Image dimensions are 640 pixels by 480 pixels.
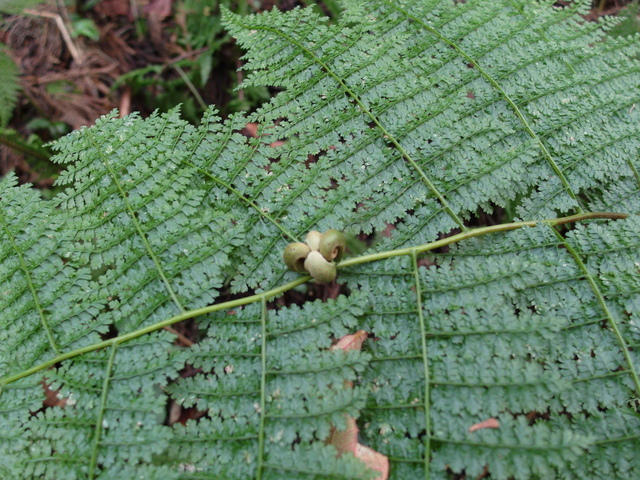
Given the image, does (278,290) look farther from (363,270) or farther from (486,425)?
(486,425)

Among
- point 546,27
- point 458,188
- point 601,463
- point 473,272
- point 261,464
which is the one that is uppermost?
point 546,27

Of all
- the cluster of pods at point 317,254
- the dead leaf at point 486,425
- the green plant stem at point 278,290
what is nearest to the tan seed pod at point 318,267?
the cluster of pods at point 317,254

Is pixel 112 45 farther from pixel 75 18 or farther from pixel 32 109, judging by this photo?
pixel 32 109

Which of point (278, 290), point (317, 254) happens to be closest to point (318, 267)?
point (317, 254)

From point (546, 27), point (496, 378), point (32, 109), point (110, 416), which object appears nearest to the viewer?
point (496, 378)

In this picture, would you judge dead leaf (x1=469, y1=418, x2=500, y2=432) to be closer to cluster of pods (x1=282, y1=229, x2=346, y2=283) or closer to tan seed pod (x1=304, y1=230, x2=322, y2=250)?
cluster of pods (x1=282, y1=229, x2=346, y2=283)

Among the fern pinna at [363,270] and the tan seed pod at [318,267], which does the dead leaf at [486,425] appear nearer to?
the fern pinna at [363,270]

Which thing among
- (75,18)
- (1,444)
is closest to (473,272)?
(1,444)
